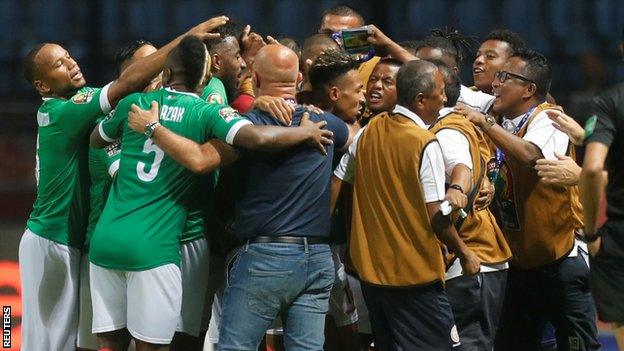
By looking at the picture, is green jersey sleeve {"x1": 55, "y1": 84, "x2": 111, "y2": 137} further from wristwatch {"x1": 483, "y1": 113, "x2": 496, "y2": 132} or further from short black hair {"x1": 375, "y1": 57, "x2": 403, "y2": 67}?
wristwatch {"x1": 483, "y1": 113, "x2": 496, "y2": 132}

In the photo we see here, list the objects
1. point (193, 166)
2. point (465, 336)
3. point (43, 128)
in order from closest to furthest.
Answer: point (193, 166)
point (465, 336)
point (43, 128)

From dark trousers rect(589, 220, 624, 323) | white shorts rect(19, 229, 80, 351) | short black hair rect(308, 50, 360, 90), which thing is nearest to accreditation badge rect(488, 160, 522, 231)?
short black hair rect(308, 50, 360, 90)

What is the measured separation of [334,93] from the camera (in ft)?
20.2

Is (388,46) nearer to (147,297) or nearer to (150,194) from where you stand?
(150,194)

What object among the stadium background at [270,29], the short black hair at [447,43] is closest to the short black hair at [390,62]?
the short black hair at [447,43]

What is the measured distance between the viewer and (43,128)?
6.64 m

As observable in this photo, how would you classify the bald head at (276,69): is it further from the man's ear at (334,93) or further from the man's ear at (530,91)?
the man's ear at (530,91)

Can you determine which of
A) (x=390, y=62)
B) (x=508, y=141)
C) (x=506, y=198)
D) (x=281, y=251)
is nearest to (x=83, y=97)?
(x=281, y=251)

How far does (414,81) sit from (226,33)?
4.92ft

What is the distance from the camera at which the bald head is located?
5883 mm

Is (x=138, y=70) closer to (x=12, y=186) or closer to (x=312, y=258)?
(x=312, y=258)

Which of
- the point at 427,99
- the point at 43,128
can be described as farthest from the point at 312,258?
the point at 43,128

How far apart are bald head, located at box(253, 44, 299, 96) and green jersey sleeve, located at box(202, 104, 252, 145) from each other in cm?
24

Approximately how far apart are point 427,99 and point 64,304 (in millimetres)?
2248
